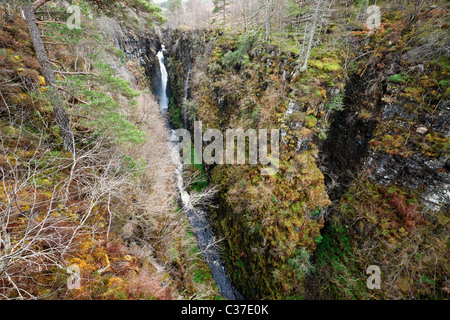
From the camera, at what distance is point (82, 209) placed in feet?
17.9

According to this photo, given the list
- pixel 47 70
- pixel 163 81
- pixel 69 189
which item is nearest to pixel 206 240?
pixel 69 189

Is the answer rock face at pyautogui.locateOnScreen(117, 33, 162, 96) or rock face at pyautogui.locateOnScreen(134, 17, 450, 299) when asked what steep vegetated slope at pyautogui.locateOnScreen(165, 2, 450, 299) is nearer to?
rock face at pyautogui.locateOnScreen(134, 17, 450, 299)

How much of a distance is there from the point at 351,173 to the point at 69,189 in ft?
47.2

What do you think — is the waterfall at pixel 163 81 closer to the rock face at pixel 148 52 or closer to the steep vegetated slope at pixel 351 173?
the rock face at pixel 148 52

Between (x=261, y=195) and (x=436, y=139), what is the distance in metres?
9.12

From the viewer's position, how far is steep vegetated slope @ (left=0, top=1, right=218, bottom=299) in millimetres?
3729

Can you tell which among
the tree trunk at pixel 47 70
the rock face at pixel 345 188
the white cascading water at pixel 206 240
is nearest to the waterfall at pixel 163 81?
the white cascading water at pixel 206 240

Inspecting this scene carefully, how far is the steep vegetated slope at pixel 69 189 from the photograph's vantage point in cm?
373

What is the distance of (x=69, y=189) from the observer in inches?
232

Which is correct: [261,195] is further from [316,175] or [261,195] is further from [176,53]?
[176,53]

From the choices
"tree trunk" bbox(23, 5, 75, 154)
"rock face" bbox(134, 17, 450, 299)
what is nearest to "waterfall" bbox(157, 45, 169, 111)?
"rock face" bbox(134, 17, 450, 299)

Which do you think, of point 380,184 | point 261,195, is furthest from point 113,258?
point 380,184

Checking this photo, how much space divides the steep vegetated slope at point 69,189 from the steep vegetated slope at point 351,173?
5.47 m

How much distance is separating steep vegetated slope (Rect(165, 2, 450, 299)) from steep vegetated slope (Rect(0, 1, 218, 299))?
215 inches
